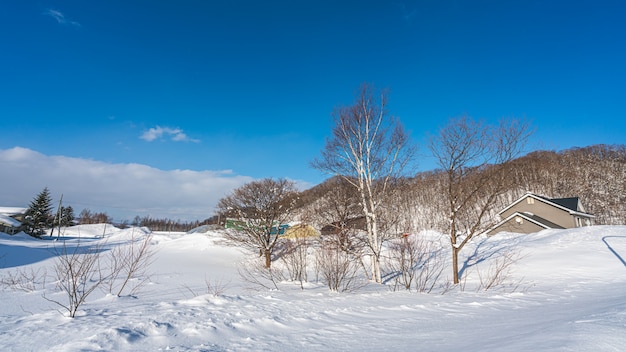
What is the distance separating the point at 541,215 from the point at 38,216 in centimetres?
7067

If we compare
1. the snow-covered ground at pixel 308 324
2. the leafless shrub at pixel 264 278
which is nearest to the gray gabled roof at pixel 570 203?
the snow-covered ground at pixel 308 324

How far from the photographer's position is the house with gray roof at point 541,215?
32.9m

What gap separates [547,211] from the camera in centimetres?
3475

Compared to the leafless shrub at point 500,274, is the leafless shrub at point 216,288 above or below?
below

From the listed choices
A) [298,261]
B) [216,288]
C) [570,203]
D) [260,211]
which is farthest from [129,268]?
[570,203]

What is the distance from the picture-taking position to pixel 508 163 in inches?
512

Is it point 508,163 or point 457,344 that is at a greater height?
point 508,163

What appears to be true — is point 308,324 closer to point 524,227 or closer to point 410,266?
point 410,266

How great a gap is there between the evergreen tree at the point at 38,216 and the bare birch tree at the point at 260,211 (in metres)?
40.6

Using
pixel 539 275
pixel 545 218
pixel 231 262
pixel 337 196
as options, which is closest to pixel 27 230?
pixel 231 262

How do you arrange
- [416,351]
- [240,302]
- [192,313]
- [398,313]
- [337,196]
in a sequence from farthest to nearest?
[337,196]
[240,302]
[398,313]
[192,313]
[416,351]

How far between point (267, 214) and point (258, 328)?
676 inches

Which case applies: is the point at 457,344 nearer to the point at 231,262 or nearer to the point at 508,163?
the point at 508,163

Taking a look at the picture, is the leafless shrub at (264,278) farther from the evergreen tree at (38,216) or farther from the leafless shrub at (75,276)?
the evergreen tree at (38,216)
